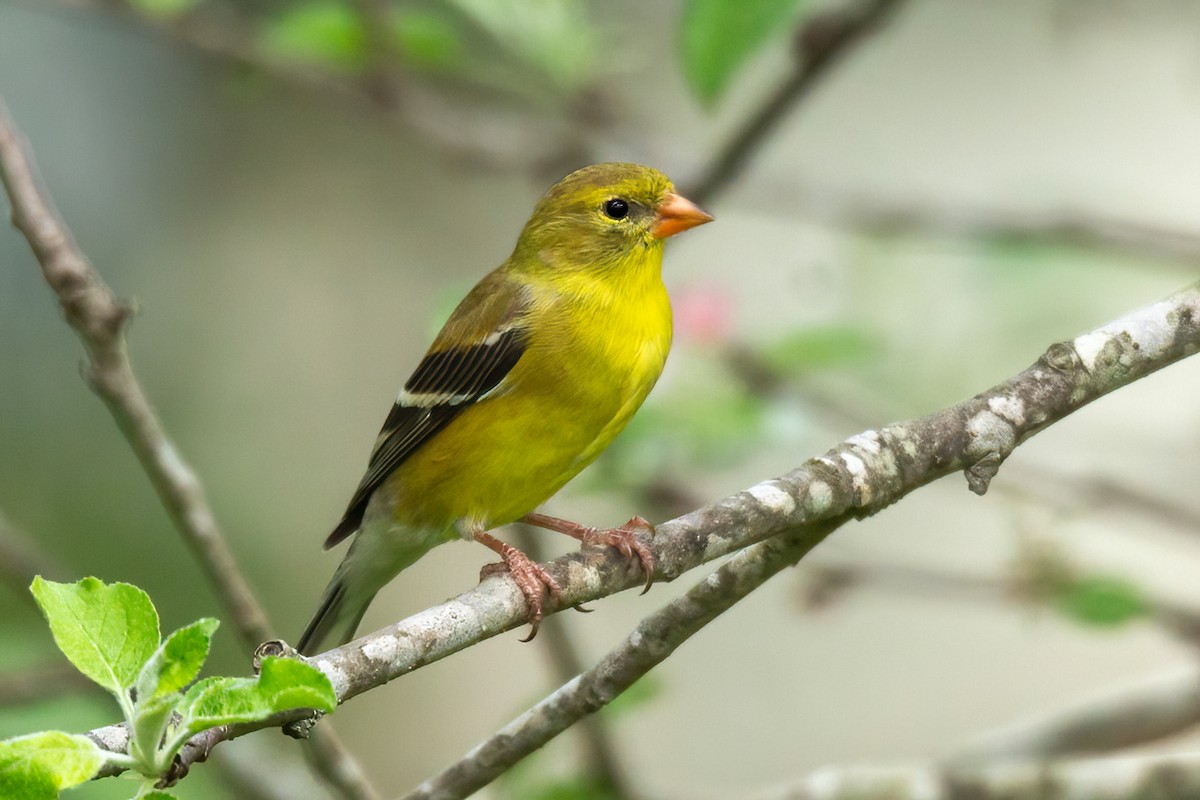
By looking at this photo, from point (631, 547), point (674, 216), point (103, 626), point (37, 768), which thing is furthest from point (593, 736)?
point (37, 768)

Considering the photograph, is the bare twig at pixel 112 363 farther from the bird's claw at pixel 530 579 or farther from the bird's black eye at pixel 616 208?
the bird's black eye at pixel 616 208

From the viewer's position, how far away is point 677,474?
422cm

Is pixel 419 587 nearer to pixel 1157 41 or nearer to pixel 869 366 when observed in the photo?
pixel 869 366

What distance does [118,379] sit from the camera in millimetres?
2164

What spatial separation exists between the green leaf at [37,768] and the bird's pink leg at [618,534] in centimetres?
107

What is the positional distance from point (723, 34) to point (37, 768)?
1699 millimetres

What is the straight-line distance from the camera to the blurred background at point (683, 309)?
376cm

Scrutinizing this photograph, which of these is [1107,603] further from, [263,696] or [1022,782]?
[263,696]

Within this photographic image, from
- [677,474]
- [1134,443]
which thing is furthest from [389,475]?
[1134,443]

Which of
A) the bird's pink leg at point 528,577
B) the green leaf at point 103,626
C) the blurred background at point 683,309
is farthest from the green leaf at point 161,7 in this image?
the green leaf at point 103,626

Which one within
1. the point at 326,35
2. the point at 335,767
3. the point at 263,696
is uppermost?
the point at 326,35

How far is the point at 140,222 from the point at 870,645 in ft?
17.2

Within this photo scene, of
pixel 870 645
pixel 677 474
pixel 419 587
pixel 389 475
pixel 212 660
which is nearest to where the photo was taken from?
pixel 389 475

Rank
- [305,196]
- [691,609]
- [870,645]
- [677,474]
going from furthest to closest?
[305,196]
[870,645]
[677,474]
[691,609]
